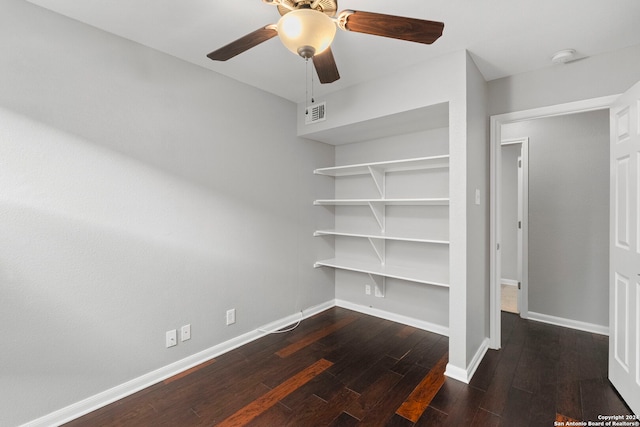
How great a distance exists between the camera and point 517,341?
9.11 ft

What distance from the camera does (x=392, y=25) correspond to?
1.32m

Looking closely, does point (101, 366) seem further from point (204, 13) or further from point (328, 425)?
point (204, 13)

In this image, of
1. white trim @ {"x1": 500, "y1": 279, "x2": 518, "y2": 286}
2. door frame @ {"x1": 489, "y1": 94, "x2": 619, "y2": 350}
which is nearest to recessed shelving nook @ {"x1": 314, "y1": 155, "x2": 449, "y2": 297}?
door frame @ {"x1": 489, "y1": 94, "x2": 619, "y2": 350}

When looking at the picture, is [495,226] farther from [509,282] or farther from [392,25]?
[509,282]

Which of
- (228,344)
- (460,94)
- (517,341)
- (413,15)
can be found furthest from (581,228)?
(228,344)

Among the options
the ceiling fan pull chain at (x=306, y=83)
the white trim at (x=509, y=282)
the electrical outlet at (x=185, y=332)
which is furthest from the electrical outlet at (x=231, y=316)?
the white trim at (x=509, y=282)

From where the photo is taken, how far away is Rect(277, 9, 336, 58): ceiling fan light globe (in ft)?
4.00

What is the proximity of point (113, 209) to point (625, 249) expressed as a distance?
3.33 m

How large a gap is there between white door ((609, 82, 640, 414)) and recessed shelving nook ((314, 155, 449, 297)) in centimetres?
110

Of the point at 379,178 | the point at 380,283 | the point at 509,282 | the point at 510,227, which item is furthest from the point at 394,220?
the point at 509,282

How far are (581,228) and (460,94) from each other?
A: 2.14m

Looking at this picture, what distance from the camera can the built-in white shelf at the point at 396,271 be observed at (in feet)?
8.95

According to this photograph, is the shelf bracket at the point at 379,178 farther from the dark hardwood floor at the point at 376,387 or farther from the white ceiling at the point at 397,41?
the dark hardwood floor at the point at 376,387

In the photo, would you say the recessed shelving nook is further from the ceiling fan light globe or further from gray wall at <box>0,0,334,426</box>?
the ceiling fan light globe
